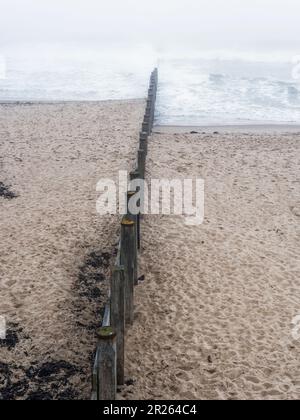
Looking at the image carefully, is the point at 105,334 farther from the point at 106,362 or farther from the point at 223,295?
the point at 223,295

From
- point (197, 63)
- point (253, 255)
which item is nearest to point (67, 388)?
point (253, 255)

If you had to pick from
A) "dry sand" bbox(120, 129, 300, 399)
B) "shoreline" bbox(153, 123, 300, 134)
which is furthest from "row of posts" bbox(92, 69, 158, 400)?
"shoreline" bbox(153, 123, 300, 134)

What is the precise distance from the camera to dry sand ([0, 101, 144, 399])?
17.2 feet

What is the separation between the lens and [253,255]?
754cm

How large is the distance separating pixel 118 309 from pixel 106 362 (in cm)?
88

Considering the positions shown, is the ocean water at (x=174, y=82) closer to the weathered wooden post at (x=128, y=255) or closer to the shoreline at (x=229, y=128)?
the shoreline at (x=229, y=128)

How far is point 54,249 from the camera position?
761cm

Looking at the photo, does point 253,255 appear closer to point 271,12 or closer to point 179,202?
point 179,202


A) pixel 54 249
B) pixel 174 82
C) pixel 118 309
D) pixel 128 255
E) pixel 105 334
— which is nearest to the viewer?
pixel 105 334

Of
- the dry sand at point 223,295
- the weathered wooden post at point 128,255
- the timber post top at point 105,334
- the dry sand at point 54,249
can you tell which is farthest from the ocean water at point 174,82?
the timber post top at point 105,334

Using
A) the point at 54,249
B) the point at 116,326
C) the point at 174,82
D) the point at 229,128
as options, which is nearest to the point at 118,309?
the point at 116,326

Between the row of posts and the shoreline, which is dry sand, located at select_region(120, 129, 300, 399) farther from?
the shoreline

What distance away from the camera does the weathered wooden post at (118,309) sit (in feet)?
15.2

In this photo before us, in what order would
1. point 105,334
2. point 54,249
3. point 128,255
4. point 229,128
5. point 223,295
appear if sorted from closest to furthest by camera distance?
point 105,334 < point 128,255 < point 223,295 < point 54,249 < point 229,128
